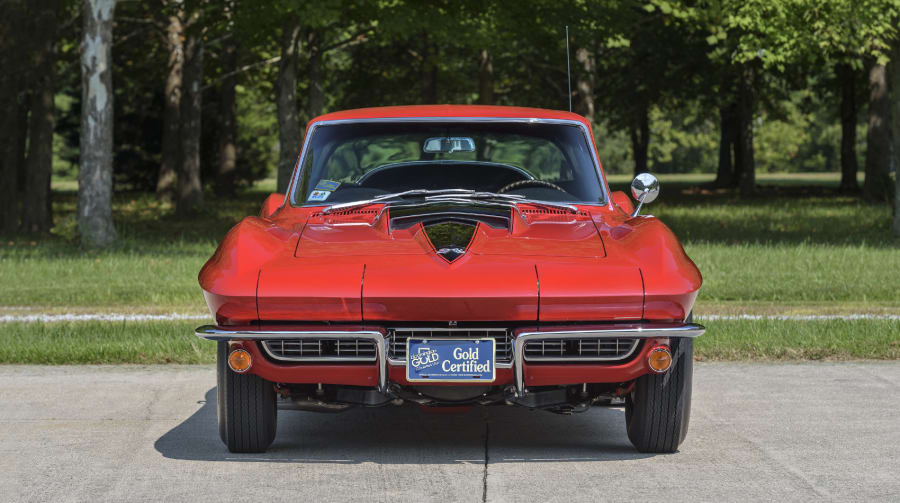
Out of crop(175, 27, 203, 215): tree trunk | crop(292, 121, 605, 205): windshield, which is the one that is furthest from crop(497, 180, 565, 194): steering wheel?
crop(175, 27, 203, 215): tree trunk

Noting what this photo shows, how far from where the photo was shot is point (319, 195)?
646 cm

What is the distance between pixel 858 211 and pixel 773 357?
63.5ft

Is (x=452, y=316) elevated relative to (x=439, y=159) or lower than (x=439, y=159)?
lower

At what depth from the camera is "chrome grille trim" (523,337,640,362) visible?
5059 mm

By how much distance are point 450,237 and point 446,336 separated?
536 millimetres

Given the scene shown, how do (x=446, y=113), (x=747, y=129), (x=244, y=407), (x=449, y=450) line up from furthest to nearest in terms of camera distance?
1. (x=747, y=129)
2. (x=446, y=113)
3. (x=449, y=450)
4. (x=244, y=407)

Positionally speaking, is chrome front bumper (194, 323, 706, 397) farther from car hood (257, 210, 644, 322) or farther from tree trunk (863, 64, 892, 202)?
tree trunk (863, 64, 892, 202)

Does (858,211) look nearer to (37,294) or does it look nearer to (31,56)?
(31,56)

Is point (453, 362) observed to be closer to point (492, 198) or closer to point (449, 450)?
point (449, 450)

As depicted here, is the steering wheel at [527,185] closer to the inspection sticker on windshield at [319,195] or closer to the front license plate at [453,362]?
the inspection sticker on windshield at [319,195]

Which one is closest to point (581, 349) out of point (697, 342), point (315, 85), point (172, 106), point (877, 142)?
point (697, 342)

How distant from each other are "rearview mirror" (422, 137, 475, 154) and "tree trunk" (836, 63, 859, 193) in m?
34.0

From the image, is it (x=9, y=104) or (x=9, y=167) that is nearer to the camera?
(x=9, y=104)

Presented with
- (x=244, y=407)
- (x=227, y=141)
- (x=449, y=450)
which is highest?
(x=227, y=141)
